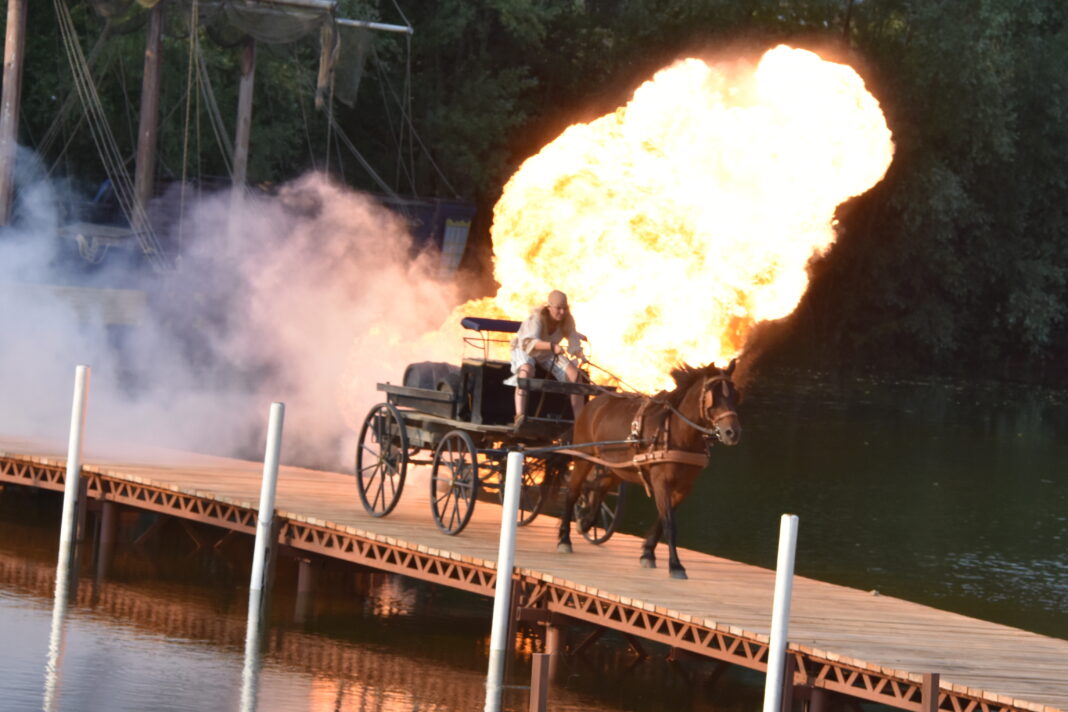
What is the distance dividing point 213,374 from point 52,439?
13.7 m

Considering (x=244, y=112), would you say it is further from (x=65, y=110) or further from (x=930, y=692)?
(x=930, y=692)

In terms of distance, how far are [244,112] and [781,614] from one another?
2633 cm

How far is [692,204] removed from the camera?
18.9m

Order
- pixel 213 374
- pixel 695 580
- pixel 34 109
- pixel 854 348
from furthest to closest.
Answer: pixel 854 348 → pixel 34 109 → pixel 213 374 → pixel 695 580

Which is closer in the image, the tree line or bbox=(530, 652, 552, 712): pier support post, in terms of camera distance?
bbox=(530, 652, 552, 712): pier support post

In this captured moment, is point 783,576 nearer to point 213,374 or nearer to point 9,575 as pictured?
point 9,575

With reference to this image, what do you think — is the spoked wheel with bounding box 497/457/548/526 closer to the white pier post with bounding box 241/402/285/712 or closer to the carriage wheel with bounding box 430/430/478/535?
the carriage wheel with bounding box 430/430/478/535

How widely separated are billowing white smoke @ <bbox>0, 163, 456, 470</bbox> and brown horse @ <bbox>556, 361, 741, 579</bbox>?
8.68 meters

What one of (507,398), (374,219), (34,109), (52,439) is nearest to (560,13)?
(374,219)

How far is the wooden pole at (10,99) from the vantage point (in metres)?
32.2

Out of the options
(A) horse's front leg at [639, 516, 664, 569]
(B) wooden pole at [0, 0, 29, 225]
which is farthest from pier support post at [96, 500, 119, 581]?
(B) wooden pole at [0, 0, 29, 225]

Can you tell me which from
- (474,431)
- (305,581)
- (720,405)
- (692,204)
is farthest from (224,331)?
(720,405)

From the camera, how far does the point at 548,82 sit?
49.2m

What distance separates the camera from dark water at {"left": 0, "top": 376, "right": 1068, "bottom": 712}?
13164 mm
